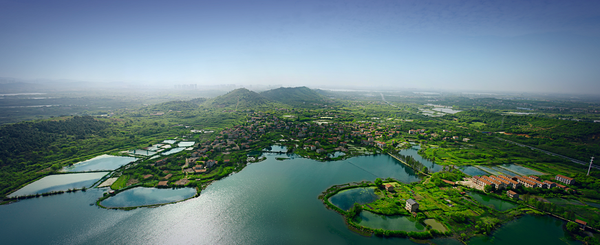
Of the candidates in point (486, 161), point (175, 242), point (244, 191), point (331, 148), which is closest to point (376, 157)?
point (331, 148)

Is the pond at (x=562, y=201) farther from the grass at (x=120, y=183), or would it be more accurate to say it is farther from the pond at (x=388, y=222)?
the grass at (x=120, y=183)

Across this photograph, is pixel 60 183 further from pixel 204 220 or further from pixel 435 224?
pixel 435 224

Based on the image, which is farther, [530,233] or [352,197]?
[352,197]

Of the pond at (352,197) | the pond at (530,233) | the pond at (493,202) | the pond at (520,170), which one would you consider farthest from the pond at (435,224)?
the pond at (520,170)

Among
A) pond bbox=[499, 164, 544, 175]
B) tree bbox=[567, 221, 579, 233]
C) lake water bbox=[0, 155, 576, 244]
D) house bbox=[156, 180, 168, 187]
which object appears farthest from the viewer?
pond bbox=[499, 164, 544, 175]

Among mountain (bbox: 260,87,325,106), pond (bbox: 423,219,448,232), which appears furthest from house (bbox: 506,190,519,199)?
mountain (bbox: 260,87,325,106)

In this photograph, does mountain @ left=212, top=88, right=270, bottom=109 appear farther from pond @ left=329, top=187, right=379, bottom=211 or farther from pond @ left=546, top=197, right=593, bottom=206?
pond @ left=546, top=197, right=593, bottom=206

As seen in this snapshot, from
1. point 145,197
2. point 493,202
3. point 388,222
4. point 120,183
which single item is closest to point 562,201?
point 493,202
